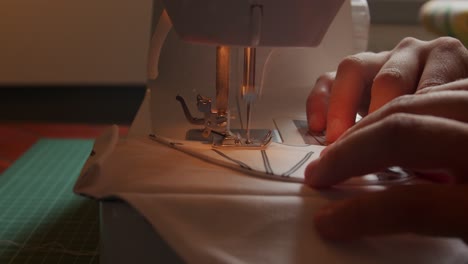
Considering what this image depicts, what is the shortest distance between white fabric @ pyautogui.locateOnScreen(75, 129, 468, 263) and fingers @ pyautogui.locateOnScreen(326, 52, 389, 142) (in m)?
0.17

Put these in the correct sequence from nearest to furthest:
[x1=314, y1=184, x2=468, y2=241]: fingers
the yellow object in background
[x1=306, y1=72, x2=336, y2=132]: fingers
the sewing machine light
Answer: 1. [x1=314, y1=184, x2=468, y2=241]: fingers
2. the sewing machine light
3. [x1=306, y1=72, x2=336, y2=132]: fingers
4. the yellow object in background

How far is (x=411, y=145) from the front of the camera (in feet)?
1.21

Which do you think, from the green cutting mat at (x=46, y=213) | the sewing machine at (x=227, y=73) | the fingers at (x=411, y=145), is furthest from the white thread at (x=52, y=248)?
the fingers at (x=411, y=145)

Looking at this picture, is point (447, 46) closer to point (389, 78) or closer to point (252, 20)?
point (389, 78)

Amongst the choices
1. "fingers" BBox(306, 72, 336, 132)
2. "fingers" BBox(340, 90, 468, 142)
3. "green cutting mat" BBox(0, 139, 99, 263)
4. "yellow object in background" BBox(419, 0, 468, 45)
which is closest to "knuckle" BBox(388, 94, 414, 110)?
"fingers" BBox(340, 90, 468, 142)

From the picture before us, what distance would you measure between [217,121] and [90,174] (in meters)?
0.21

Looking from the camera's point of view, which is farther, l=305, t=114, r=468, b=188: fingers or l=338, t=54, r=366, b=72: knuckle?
l=338, t=54, r=366, b=72: knuckle

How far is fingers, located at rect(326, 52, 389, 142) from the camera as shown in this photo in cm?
60

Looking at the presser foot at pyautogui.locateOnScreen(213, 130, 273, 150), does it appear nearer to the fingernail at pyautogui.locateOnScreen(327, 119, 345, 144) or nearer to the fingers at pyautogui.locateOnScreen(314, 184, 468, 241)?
the fingernail at pyautogui.locateOnScreen(327, 119, 345, 144)

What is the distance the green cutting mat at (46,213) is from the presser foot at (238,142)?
0.90 ft

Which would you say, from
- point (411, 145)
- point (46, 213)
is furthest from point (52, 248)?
point (411, 145)

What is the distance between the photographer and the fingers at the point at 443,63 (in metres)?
0.53

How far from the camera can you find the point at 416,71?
55 centimetres

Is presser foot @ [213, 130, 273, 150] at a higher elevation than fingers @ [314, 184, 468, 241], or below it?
below
